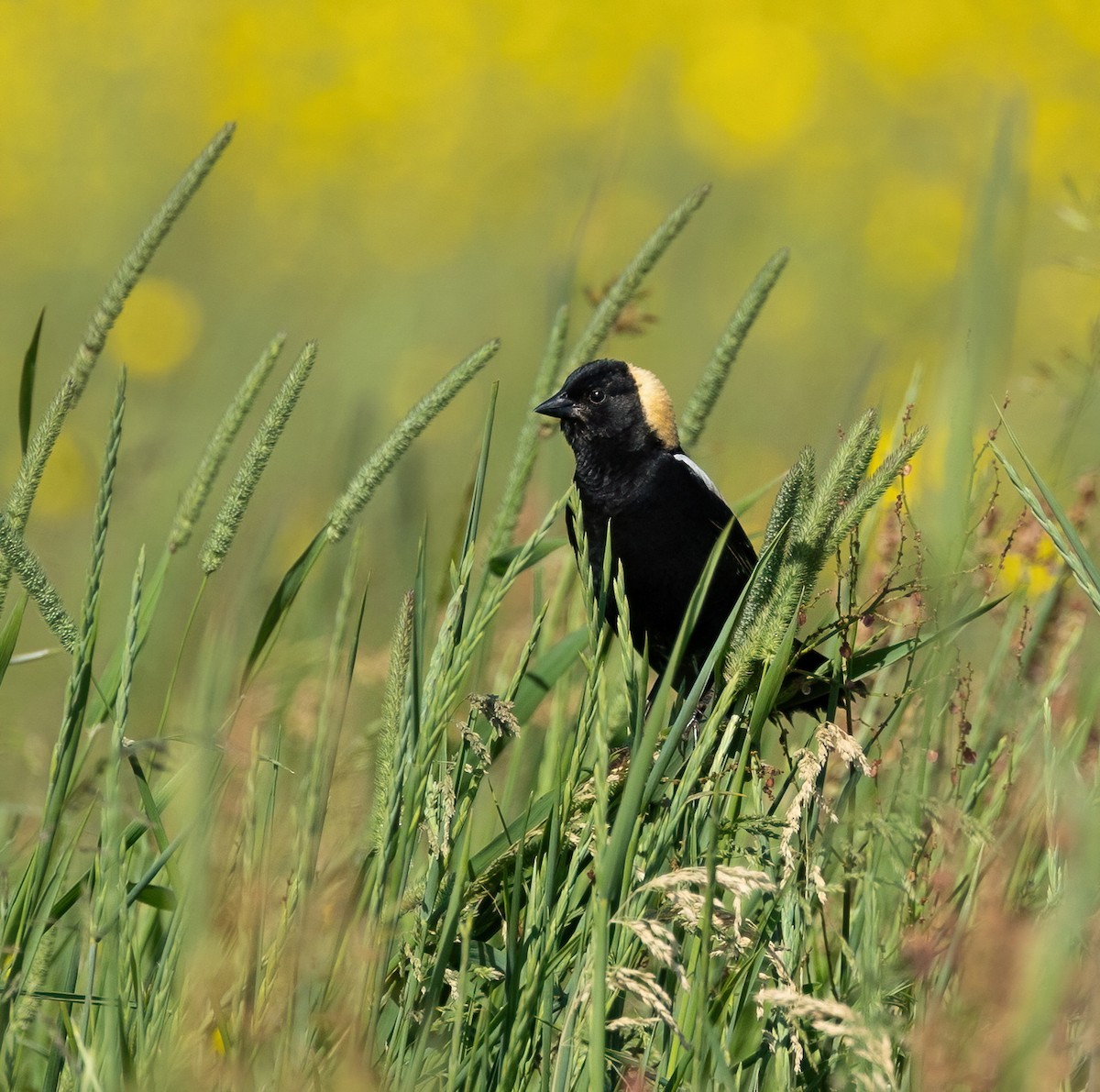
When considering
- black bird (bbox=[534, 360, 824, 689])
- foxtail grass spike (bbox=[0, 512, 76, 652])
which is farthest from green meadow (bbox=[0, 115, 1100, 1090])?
black bird (bbox=[534, 360, 824, 689])

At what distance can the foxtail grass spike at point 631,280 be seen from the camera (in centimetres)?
157

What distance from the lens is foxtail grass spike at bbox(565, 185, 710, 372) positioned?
1567 mm

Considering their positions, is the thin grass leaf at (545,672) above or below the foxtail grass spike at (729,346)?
below

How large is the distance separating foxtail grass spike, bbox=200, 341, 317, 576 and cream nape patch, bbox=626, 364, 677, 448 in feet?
5.40

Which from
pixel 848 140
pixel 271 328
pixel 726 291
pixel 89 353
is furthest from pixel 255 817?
pixel 848 140

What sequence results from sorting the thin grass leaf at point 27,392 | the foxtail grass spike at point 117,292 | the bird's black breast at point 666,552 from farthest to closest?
1. the bird's black breast at point 666,552
2. the thin grass leaf at point 27,392
3. the foxtail grass spike at point 117,292

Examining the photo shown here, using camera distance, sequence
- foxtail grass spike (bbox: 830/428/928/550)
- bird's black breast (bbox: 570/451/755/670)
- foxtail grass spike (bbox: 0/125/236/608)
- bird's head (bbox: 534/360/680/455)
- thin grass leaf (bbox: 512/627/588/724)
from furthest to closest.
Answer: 1. bird's head (bbox: 534/360/680/455)
2. bird's black breast (bbox: 570/451/755/670)
3. thin grass leaf (bbox: 512/627/588/724)
4. foxtail grass spike (bbox: 0/125/236/608)
5. foxtail grass spike (bbox: 830/428/928/550)

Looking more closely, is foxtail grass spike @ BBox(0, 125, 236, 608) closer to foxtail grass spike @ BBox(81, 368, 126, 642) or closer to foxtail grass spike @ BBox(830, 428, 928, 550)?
foxtail grass spike @ BBox(81, 368, 126, 642)

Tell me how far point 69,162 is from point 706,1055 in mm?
5928

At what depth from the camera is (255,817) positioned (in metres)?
1.01

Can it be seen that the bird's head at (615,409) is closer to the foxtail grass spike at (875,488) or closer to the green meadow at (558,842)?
the green meadow at (558,842)

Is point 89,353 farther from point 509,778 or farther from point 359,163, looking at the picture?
point 359,163

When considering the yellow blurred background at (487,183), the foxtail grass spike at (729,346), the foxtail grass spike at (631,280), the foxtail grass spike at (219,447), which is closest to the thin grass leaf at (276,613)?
the foxtail grass spike at (219,447)

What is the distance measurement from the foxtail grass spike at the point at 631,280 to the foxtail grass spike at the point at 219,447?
0.44 m
